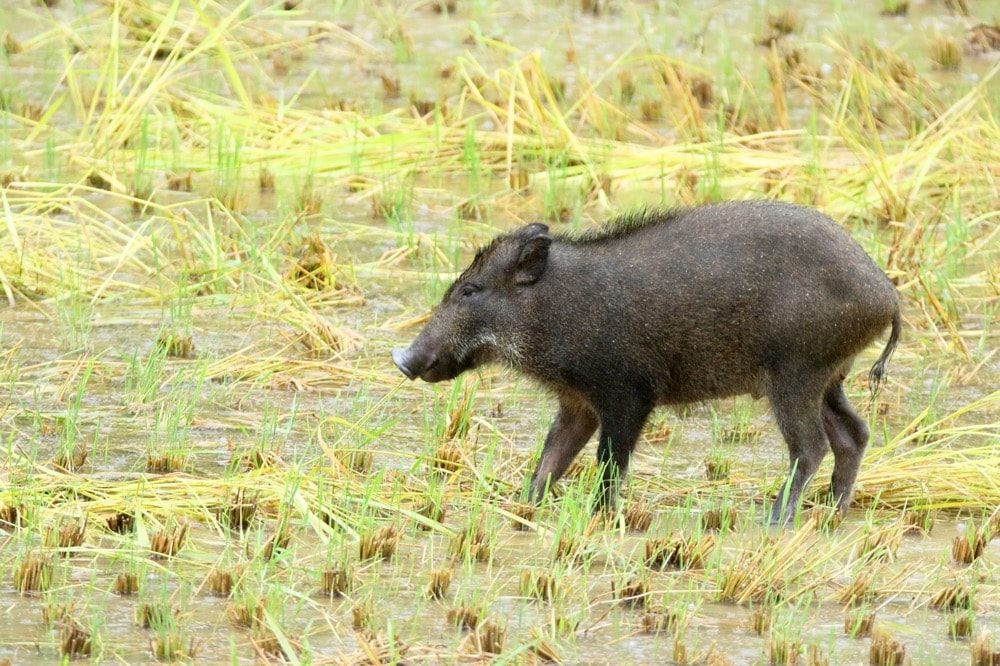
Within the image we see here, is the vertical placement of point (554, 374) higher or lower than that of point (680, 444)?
higher

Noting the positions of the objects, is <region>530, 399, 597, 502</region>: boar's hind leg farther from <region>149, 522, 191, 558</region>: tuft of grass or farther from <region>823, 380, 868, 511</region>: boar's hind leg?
<region>149, 522, 191, 558</region>: tuft of grass

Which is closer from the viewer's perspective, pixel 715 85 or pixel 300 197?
pixel 300 197

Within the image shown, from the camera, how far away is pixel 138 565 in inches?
217

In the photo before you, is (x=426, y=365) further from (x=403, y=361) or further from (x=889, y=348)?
(x=889, y=348)

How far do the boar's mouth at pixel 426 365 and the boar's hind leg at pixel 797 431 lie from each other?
123 cm

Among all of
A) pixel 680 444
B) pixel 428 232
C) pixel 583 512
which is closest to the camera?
pixel 583 512

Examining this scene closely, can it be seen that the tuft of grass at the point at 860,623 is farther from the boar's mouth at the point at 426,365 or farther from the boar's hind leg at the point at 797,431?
the boar's mouth at the point at 426,365

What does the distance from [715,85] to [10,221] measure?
545 centimetres

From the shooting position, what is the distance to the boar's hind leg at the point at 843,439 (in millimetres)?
6590

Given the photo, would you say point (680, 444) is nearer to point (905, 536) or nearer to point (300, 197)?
point (905, 536)

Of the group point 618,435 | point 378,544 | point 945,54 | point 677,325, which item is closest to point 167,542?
point 378,544

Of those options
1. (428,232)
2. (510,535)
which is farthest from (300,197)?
(510,535)

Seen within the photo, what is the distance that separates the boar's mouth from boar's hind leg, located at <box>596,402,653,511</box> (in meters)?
0.64

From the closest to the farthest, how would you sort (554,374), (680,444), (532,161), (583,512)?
(583,512)
(554,374)
(680,444)
(532,161)
